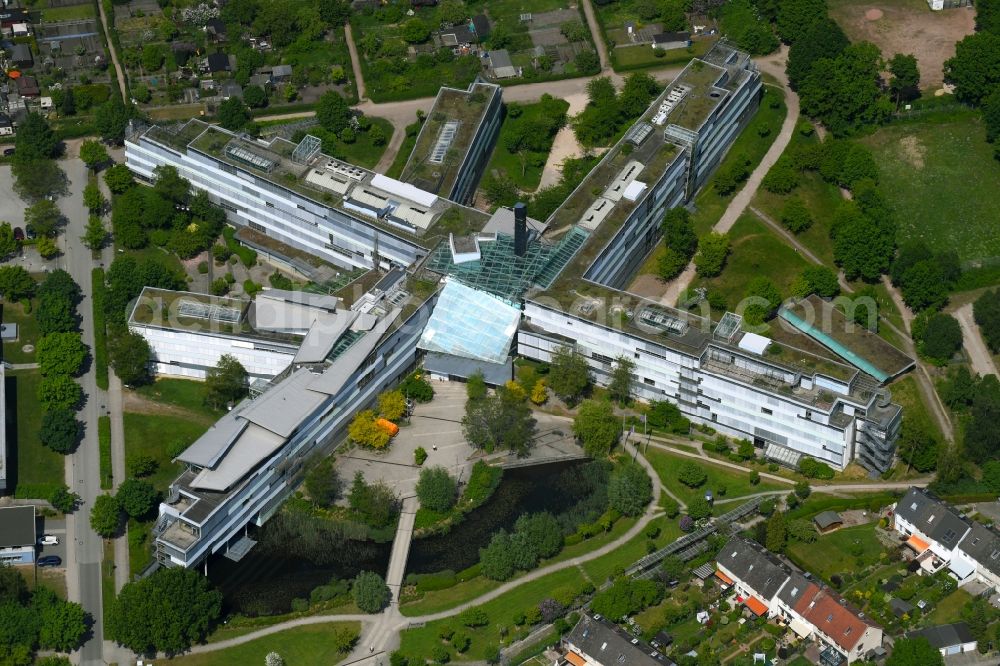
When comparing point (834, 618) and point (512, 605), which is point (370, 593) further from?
point (834, 618)

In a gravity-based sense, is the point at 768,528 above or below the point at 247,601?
above

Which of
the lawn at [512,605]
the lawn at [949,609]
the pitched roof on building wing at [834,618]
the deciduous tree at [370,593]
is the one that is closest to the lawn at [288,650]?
the deciduous tree at [370,593]

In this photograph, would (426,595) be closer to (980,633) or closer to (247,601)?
(247,601)

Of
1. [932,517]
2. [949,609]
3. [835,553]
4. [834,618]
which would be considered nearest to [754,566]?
[834,618]

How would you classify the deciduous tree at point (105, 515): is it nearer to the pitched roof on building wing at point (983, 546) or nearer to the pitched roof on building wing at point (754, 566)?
the pitched roof on building wing at point (754, 566)

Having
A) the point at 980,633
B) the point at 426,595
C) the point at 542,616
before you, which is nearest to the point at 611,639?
the point at 542,616

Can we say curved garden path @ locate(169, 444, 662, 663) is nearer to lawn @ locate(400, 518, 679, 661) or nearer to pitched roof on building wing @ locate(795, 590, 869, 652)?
lawn @ locate(400, 518, 679, 661)

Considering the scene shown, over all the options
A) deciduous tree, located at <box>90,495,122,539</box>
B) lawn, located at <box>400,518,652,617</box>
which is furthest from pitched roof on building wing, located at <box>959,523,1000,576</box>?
deciduous tree, located at <box>90,495,122,539</box>

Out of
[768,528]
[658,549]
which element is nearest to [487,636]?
[658,549]

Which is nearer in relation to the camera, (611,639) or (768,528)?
(611,639)
